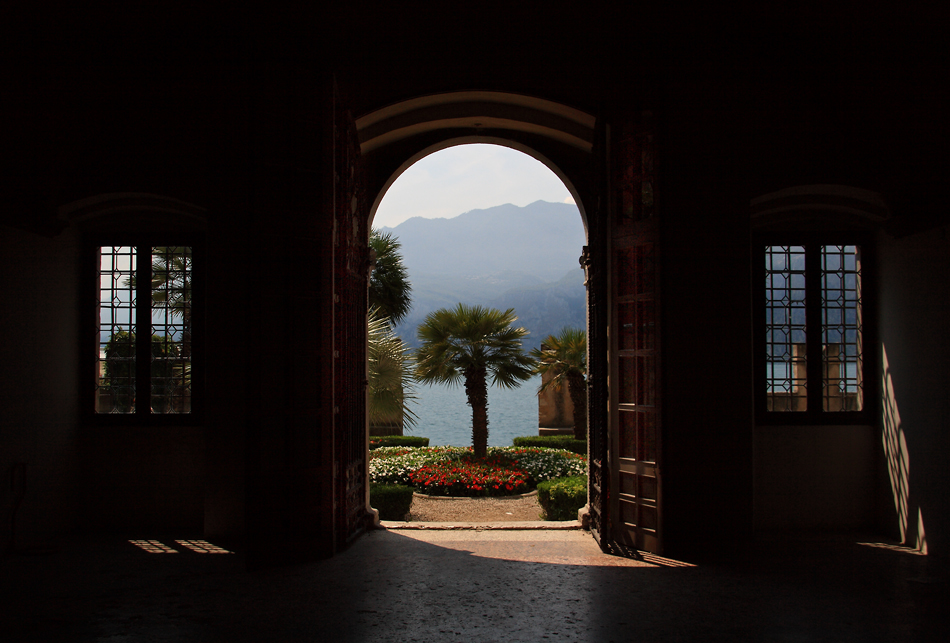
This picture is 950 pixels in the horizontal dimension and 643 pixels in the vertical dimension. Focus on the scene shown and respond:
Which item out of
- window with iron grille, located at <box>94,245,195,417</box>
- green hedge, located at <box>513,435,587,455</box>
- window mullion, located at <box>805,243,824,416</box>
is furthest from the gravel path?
green hedge, located at <box>513,435,587,455</box>

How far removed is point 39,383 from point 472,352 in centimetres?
825

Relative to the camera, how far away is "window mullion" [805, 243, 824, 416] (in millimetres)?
6398

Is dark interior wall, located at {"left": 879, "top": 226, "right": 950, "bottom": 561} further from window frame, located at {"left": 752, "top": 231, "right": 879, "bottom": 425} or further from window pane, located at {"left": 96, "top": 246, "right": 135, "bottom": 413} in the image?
window pane, located at {"left": 96, "top": 246, "right": 135, "bottom": 413}

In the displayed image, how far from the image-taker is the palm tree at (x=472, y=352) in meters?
12.8

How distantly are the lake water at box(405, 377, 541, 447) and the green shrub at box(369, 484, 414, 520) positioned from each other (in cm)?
620

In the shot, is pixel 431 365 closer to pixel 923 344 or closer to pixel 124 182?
pixel 124 182

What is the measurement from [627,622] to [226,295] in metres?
4.45

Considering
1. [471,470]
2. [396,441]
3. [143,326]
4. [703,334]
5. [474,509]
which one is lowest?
[474,509]

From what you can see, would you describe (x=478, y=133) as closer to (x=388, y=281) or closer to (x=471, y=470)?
(x=471, y=470)

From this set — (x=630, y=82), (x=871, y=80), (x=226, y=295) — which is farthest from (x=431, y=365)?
(x=871, y=80)

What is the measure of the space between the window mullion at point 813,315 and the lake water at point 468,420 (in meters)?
9.48

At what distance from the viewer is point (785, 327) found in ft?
21.2

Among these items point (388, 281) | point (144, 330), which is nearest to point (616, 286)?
point (144, 330)

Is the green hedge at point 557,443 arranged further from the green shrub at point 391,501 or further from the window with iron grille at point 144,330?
the window with iron grille at point 144,330
